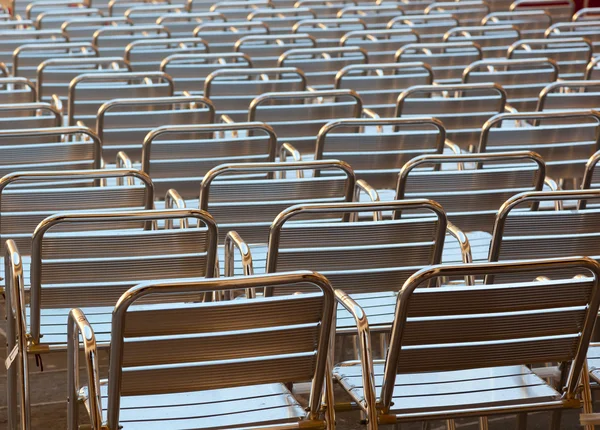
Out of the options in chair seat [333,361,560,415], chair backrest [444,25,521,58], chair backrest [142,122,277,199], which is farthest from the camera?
chair backrest [444,25,521,58]

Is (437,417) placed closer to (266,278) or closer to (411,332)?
(411,332)

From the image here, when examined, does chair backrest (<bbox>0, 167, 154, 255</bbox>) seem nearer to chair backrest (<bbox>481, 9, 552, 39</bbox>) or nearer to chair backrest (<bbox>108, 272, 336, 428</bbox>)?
chair backrest (<bbox>108, 272, 336, 428</bbox>)

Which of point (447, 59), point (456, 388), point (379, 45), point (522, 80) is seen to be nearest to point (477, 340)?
point (456, 388)

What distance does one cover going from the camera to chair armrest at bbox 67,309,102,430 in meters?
2.45

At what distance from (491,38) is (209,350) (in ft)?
17.0

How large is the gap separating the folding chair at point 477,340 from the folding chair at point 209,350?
19 cm

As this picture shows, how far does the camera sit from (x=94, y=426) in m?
2.45

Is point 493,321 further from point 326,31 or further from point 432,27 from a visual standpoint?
point 432,27

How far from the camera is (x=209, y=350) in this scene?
8.10 feet

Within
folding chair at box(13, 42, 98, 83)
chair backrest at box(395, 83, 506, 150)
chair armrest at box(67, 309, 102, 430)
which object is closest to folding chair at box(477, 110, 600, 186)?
chair backrest at box(395, 83, 506, 150)

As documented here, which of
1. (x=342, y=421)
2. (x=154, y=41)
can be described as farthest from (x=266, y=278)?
(x=154, y=41)

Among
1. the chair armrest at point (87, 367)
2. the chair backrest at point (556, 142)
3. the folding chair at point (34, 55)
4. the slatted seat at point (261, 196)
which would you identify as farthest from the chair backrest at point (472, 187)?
the folding chair at point (34, 55)

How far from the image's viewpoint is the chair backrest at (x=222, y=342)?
238 centimetres

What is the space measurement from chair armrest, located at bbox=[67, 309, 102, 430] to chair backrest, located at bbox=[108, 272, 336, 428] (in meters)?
0.05
